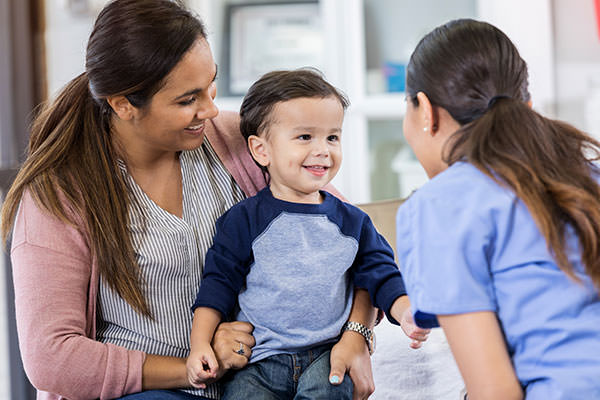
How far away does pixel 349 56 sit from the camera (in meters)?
3.09

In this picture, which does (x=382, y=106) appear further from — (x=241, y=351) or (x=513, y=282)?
(x=513, y=282)

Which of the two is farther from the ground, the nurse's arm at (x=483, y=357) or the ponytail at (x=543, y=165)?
the ponytail at (x=543, y=165)

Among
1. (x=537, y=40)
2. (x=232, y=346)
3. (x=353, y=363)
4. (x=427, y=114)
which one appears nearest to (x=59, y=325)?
(x=232, y=346)

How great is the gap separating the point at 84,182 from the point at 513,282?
834 millimetres

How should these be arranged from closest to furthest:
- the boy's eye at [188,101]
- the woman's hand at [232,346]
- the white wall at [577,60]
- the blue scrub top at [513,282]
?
the blue scrub top at [513,282] < the woman's hand at [232,346] < the boy's eye at [188,101] < the white wall at [577,60]

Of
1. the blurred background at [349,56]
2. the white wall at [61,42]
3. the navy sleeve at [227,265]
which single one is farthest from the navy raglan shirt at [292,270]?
the white wall at [61,42]

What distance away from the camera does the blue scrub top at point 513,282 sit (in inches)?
36.8

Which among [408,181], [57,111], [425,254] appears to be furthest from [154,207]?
[408,181]

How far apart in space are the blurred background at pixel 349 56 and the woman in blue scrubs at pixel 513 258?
195 centimetres

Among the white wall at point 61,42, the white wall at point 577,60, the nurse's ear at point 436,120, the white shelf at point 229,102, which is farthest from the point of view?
the white shelf at point 229,102

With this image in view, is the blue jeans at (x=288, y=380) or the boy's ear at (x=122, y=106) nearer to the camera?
the blue jeans at (x=288, y=380)

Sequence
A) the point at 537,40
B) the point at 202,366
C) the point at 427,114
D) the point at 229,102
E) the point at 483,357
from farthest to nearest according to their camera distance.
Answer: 1. the point at 229,102
2. the point at 537,40
3. the point at 202,366
4. the point at 427,114
5. the point at 483,357

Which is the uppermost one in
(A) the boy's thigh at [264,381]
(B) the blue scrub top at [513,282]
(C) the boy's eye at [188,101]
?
(C) the boy's eye at [188,101]

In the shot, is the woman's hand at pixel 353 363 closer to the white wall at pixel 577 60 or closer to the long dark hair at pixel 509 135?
the long dark hair at pixel 509 135
